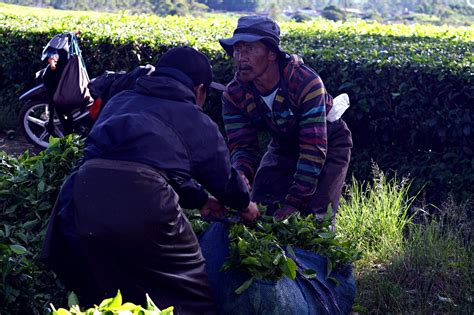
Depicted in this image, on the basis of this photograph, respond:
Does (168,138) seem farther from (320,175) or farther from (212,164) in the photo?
(320,175)

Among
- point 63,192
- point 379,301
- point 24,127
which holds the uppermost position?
point 63,192

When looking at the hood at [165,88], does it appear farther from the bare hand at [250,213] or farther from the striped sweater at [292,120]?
the striped sweater at [292,120]

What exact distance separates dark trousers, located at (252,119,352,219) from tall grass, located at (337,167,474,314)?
1.89ft

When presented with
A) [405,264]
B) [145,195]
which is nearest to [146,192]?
[145,195]

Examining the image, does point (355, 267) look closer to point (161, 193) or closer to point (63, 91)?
point (161, 193)

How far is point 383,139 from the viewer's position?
7516 millimetres

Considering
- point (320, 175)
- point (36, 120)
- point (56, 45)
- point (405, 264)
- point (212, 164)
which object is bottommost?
point (36, 120)

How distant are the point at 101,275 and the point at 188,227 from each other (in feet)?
1.51

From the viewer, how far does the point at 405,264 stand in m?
5.54

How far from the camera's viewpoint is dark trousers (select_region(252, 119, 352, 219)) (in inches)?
210

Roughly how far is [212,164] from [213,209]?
1.74 feet

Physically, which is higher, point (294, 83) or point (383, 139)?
point (294, 83)

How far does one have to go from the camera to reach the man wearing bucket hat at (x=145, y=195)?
364 centimetres

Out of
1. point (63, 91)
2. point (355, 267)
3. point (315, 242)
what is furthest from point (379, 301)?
point (63, 91)
